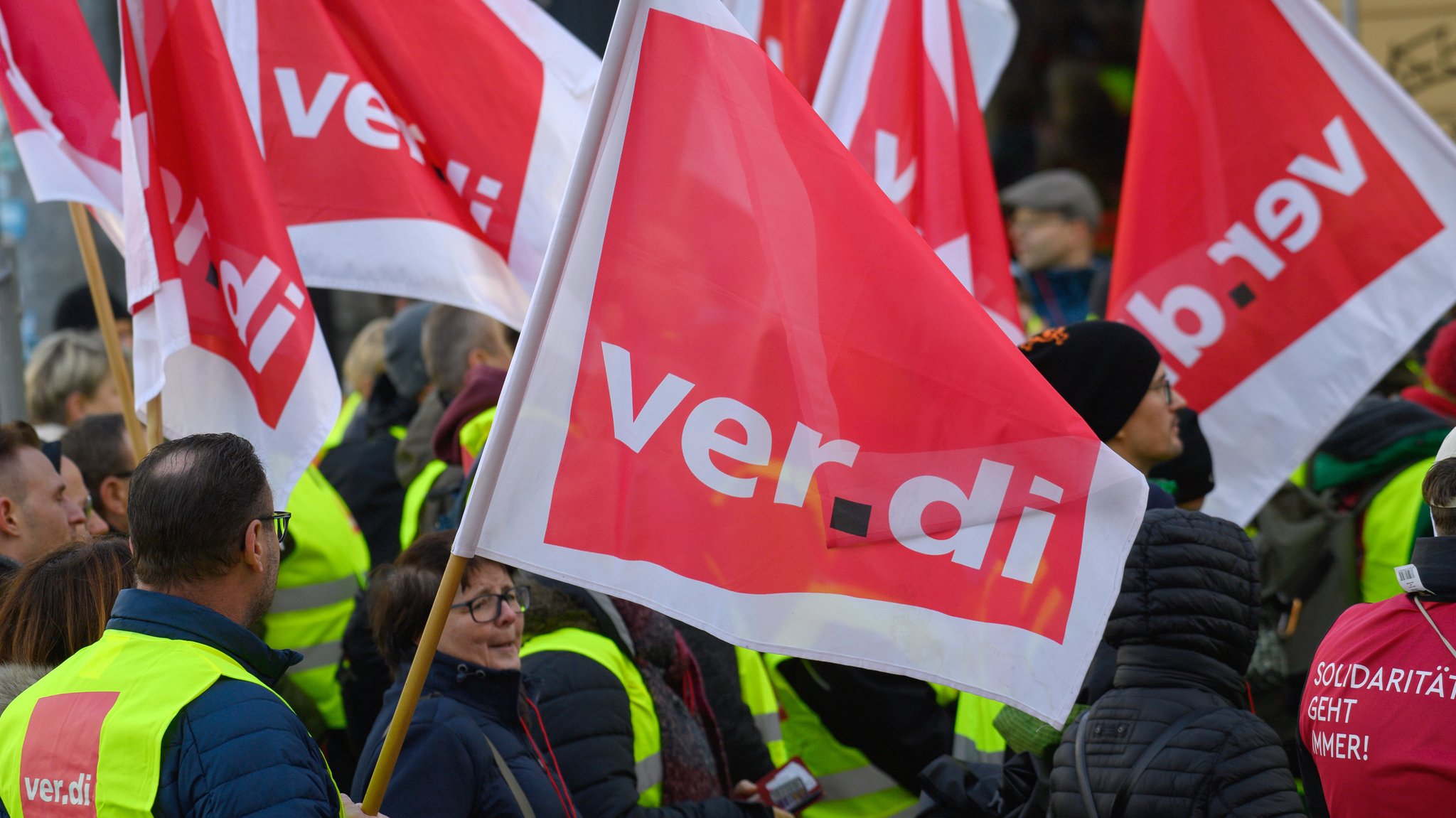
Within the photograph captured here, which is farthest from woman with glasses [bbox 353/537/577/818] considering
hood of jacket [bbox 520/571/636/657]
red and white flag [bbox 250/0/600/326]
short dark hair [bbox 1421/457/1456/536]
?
short dark hair [bbox 1421/457/1456/536]

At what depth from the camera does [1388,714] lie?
276 centimetres

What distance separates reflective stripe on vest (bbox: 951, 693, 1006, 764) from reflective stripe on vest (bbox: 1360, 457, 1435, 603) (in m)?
1.46

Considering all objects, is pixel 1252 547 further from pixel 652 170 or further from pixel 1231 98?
pixel 1231 98

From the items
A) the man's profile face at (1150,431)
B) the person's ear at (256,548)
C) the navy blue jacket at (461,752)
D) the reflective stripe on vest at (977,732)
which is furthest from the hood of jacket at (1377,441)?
the person's ear at (256,548)

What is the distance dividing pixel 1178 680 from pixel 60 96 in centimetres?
318

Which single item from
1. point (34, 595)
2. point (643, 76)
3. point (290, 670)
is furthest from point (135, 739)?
point (290, 670)

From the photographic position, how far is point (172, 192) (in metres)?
3.83

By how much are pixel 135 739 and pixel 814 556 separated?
1155 millimetres

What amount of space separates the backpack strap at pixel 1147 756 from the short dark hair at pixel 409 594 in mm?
1414

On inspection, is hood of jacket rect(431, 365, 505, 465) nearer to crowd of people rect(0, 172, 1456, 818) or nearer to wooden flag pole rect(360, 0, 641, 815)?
crowd of people rect(0, 172, 1456, 818)

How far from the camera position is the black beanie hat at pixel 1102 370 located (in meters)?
3.72

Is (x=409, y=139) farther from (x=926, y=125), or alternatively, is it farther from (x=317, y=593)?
(x=926, y=125)

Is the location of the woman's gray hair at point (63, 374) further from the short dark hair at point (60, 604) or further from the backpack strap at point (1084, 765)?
the backpack strap at point (1084, 765)

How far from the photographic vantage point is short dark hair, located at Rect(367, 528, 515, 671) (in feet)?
11.2
